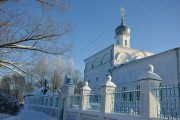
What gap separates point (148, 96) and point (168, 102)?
535 millimetres

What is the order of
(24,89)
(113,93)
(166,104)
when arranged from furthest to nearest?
1. (24,89)
2. (113,93)
3. (166,104)

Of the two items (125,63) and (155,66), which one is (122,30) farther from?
(155,66)

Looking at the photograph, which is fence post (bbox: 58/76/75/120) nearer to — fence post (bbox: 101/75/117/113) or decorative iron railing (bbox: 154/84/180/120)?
fence post (bbox: 101/75/117/113)

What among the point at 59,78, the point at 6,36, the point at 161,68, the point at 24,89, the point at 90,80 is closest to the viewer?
the point at 6,36

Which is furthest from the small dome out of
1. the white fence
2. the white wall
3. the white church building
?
the white fence

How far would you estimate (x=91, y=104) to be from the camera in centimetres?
988

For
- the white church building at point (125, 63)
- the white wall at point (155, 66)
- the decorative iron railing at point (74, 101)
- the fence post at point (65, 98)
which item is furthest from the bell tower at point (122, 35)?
the decorative iron railing at point (74, 101)

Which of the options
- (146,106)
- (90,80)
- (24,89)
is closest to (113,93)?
(146,106)

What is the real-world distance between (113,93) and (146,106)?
91.0 inches

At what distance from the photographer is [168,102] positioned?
505 cm

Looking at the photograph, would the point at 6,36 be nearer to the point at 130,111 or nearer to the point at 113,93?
the point at 113,93

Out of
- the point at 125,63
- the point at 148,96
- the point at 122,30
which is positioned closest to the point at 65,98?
the point at 148,96

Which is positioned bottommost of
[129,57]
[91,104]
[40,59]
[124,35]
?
[91,104]

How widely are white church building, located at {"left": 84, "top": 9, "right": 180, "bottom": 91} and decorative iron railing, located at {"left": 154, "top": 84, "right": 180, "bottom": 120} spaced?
943cm
